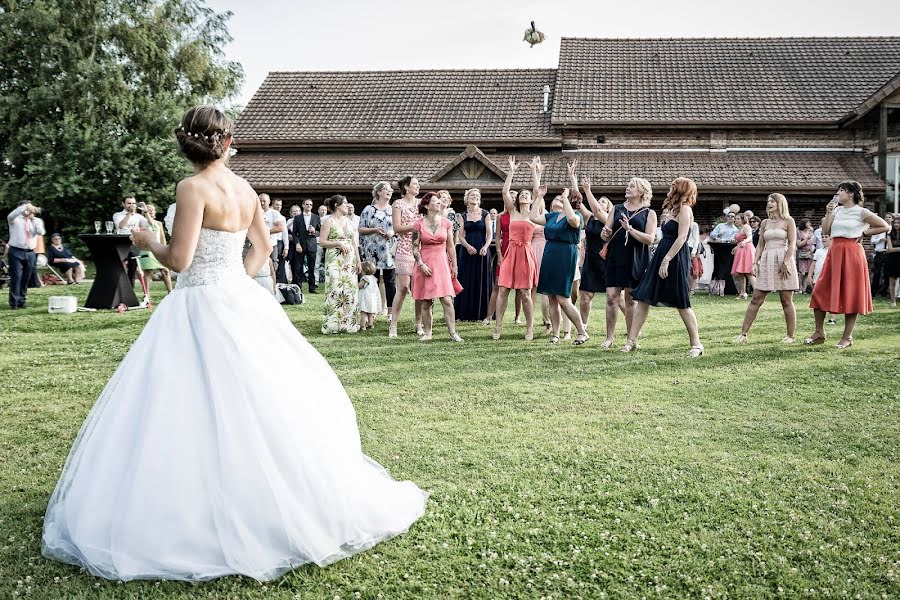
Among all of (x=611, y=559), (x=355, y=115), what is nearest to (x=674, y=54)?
(x=355, y=115)

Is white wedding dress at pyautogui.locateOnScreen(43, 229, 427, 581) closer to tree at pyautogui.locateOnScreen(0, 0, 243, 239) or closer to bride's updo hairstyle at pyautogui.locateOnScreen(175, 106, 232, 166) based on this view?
bride's updo hairstyle at pyautogui.locateOnScreen(175, 106, 232, 166)

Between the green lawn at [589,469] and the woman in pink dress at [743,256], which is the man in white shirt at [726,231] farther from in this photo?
the green lawn at [589,469]

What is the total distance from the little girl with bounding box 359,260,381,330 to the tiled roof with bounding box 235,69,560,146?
16124mm

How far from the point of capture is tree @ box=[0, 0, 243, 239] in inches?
1127

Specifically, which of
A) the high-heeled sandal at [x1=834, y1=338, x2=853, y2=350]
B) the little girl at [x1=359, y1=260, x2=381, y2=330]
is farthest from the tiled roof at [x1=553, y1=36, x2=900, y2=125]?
the high-heeled sandal at [x1=834, y1=338, x2=853, y2=350]

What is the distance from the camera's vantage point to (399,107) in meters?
28.0

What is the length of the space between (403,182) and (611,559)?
687 cm

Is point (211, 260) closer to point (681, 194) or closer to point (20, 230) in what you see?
point (681, 194)

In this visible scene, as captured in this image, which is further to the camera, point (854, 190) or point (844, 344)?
point (844, 344)

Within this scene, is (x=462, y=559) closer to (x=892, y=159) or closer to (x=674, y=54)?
(x=892, y=159)

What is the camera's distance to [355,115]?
27688mm

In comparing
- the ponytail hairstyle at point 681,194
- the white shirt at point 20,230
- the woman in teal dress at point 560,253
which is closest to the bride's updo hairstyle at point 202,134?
the ponytail hairstyle at point 681,194

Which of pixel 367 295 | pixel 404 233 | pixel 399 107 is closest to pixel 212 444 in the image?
pixel 404 233

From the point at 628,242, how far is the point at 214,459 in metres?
6.55
